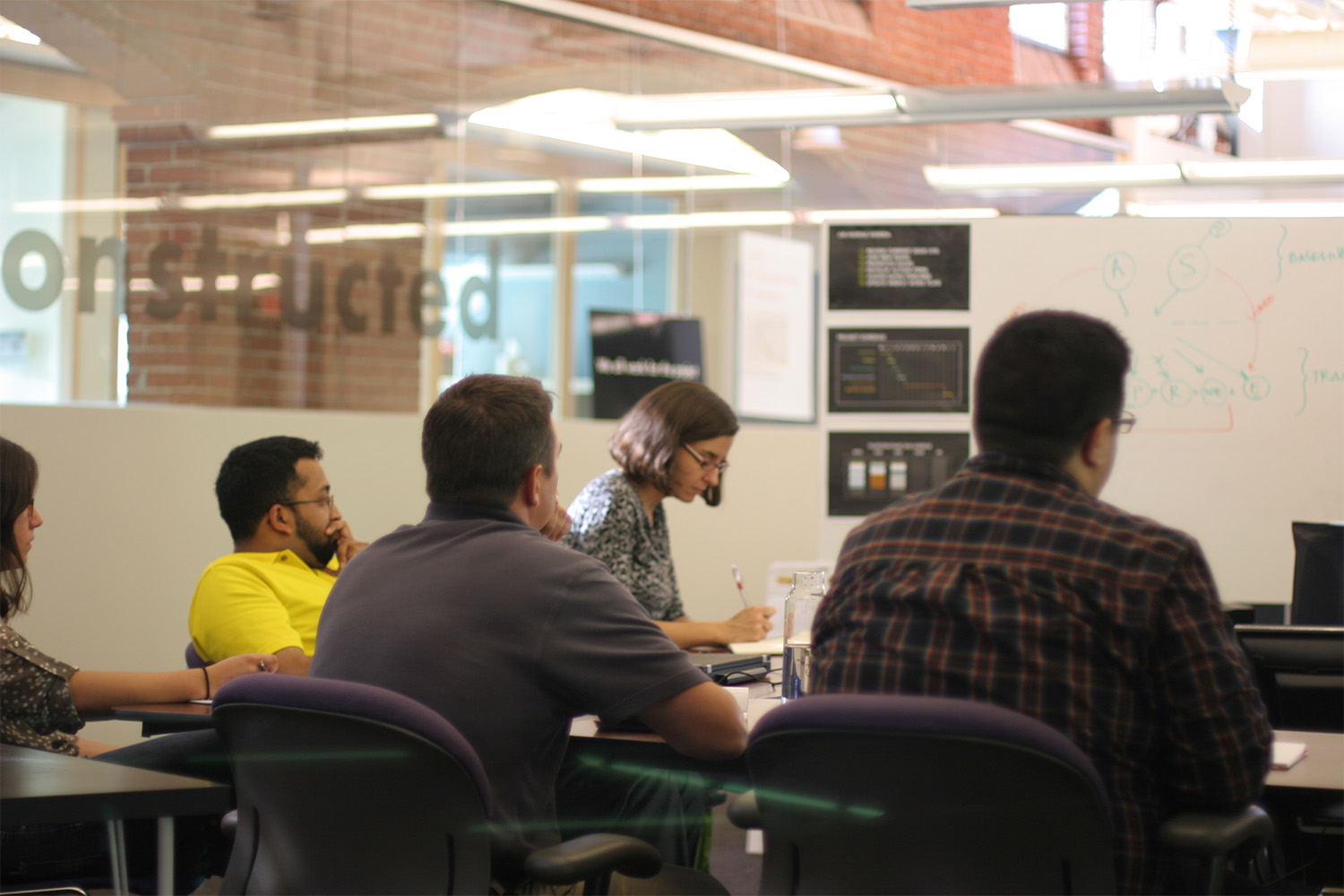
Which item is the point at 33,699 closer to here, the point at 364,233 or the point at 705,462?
the point at 705,462

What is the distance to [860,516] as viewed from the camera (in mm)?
4461

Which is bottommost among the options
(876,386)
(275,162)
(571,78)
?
(876,386)

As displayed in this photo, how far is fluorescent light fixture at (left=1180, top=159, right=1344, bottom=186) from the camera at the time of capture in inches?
190

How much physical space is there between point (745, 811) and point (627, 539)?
70.0 inches

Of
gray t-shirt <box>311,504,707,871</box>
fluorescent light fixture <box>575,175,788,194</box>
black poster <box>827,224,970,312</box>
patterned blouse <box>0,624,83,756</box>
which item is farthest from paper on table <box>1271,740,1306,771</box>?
fluorescent light fixture <box>575,175,788,194</box>

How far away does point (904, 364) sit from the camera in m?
4.32

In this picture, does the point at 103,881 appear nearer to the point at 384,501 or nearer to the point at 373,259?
the point at 384,501

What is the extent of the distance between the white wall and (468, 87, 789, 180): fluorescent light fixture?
1631 mm

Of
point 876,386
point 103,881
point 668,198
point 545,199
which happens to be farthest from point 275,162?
point 103,881

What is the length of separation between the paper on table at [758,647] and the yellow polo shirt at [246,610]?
3.09ft

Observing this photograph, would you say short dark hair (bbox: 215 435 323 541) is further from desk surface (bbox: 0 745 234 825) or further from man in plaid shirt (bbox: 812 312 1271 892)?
man in plaid shirt (bbox: 812 312 1271 892)

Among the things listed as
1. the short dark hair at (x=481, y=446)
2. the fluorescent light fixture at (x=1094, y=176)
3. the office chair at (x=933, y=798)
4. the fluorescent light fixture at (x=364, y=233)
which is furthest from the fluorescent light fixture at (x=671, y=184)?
the office chair at (x=933, y=798)

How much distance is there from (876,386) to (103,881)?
302 centimetres

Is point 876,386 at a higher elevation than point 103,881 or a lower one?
higher
